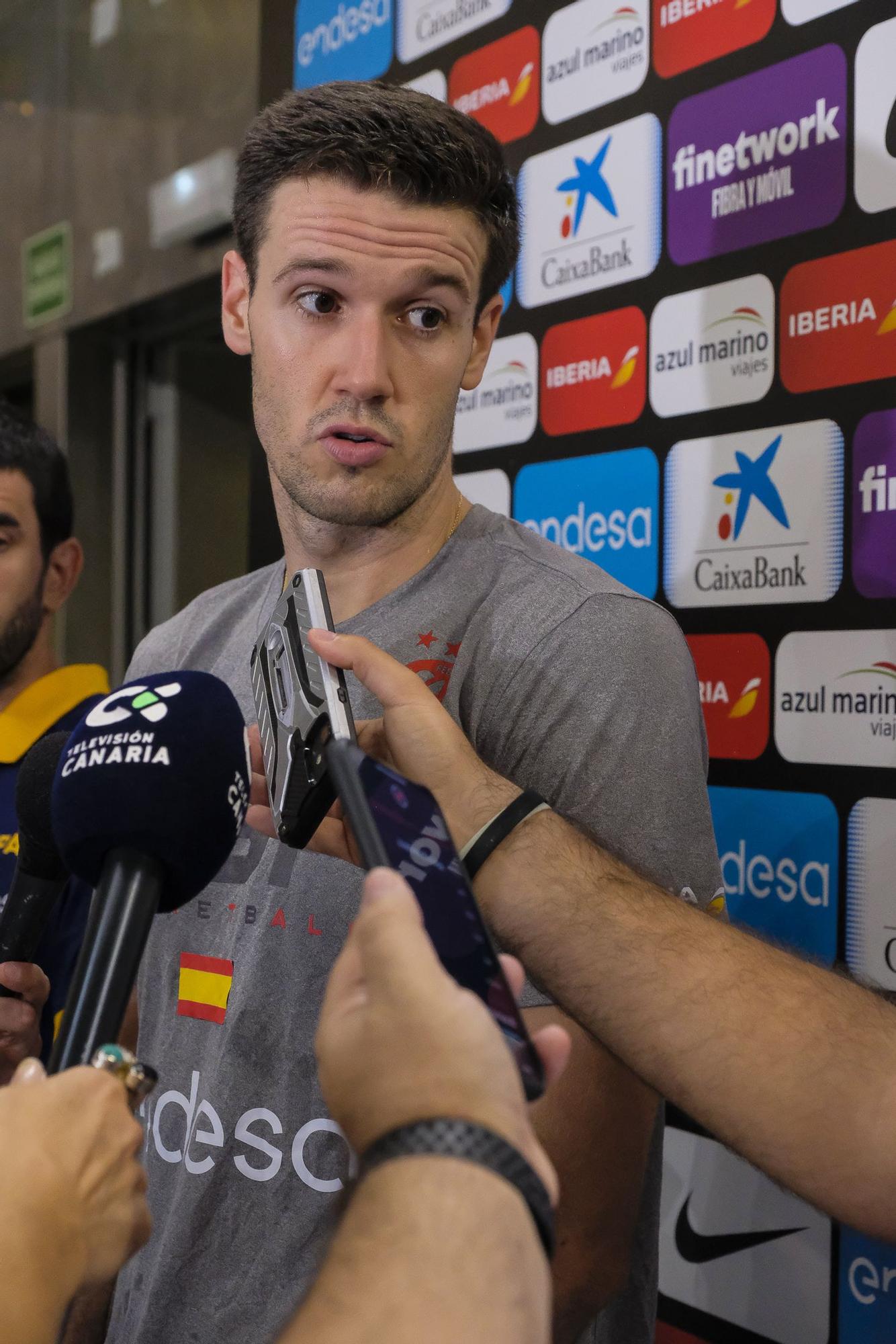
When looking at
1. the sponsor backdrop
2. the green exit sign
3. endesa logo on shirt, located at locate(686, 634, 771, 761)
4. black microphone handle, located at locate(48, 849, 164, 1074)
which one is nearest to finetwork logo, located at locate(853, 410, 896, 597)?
the sponsor backdrop

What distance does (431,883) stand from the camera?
609 millimetres

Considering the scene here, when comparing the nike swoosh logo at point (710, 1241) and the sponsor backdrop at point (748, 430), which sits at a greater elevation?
the sponsor backdrop at point (748, 430)

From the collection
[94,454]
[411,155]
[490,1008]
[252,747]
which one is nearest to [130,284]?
[94,454]

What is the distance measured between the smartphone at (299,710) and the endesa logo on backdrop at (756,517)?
2.09 ft

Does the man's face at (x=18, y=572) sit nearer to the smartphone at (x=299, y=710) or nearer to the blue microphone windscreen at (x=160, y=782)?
the smartphone at (x=299, y=710)

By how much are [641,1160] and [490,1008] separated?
523 millimetres

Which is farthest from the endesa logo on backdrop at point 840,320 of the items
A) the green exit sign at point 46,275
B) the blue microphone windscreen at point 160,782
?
the green exit sign at point 46,275

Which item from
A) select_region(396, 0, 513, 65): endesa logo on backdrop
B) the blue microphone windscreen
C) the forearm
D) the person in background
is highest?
select_region(396, 0, 513, 65): endesa logo on backdrop

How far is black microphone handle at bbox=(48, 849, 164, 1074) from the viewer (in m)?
0.61

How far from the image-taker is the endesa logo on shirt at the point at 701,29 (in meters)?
1.37

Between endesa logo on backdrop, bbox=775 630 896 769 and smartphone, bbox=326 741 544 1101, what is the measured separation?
2.44ft

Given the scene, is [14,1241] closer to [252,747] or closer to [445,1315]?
[445,1315]

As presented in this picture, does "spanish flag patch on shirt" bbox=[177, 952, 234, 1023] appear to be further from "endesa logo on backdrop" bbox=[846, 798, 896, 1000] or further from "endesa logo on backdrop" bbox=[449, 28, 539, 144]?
"endesa logo on backdrop" bbox=[449, 28, 539, 144]

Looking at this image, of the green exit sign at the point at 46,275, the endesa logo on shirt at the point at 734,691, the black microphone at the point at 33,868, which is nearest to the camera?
the black microphone at the point at 33,868
